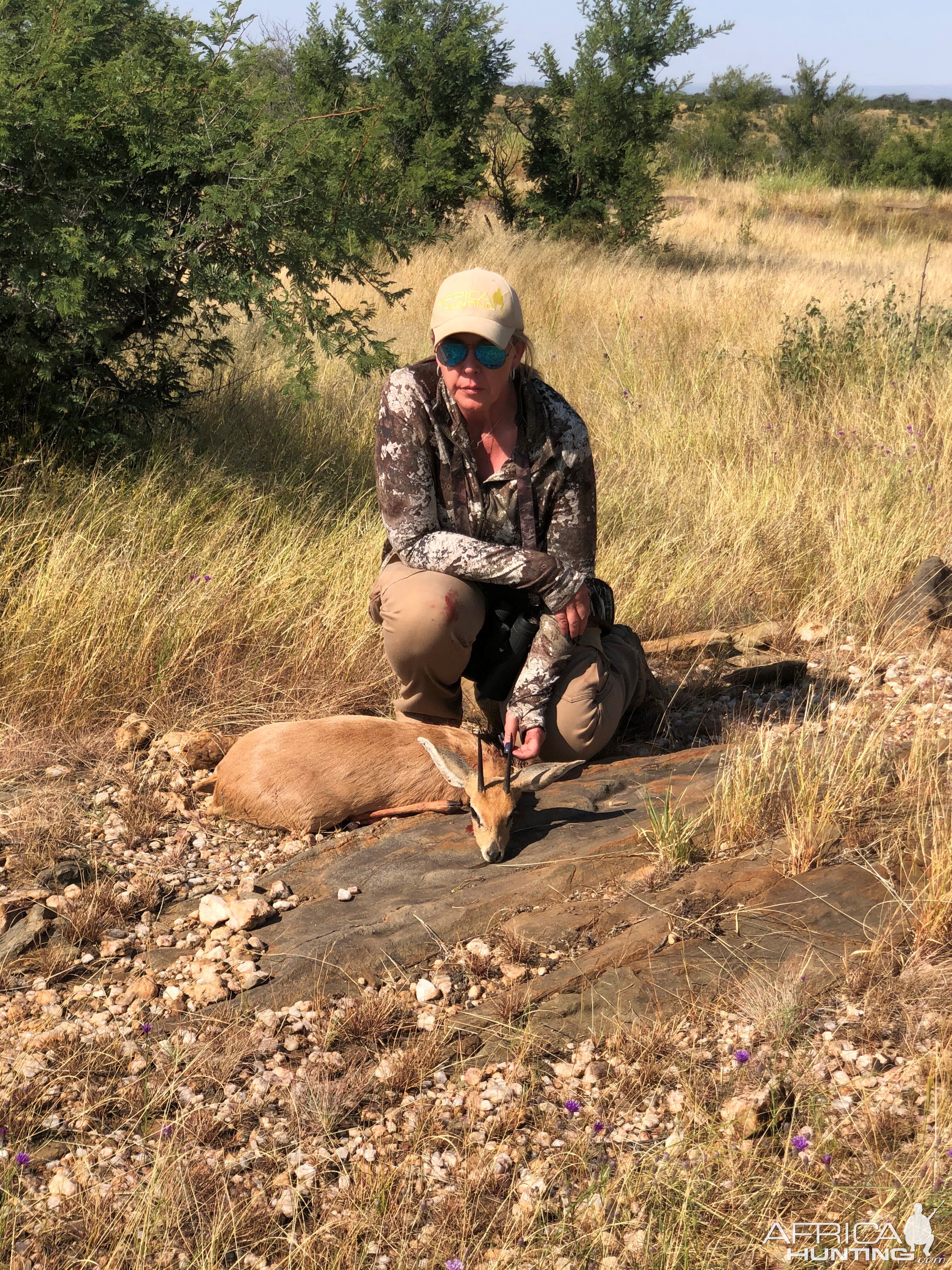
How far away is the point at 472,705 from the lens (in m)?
4.80

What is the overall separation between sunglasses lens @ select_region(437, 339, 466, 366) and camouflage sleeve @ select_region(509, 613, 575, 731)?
0.99 m

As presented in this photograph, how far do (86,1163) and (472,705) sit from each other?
2726 mm

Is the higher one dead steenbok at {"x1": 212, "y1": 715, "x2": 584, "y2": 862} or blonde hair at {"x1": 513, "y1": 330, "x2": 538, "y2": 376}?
blonde hair at {"x1": 513, "y1": 330, "x2": 538, "y2": 376}

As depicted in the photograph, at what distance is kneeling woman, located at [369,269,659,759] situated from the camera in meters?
3.95

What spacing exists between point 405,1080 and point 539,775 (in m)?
1.26

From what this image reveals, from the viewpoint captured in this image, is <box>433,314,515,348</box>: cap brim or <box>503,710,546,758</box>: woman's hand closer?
<box>433,314,515,348</box>: cap brim

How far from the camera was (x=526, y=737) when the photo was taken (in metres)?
4.05

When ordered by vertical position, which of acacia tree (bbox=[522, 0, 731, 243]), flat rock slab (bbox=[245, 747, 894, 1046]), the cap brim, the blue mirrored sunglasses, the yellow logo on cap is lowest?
flat rock slab (bbox=[245, 747, 894, 1046])

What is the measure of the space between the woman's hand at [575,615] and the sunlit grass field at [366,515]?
44.9 inches

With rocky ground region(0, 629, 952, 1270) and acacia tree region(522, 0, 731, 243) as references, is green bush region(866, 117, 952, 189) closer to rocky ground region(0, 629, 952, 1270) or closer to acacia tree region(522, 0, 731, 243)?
acacia tree region(522, 0, 731, 243)

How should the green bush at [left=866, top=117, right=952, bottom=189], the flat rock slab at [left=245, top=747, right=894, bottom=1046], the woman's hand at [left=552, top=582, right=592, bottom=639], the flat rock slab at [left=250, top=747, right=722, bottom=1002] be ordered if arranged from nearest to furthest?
the flat rock slab at [left=245, top=747, right=894, bottom=1046] → the flat rock slab at [left=250, top=747, right=722, bottom=1002] → the woman's hand at [left=552, top=582, right=592, bottom=639] → the green bush at [left=866, top=117, right=952, bottom=189]

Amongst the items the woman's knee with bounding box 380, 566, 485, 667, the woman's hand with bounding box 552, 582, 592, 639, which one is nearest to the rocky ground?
the woman's hand with bounding box 552, 582, 592, 639

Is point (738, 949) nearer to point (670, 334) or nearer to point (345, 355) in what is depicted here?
point (345, 355)

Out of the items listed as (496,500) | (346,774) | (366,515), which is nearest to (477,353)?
(496,500)
